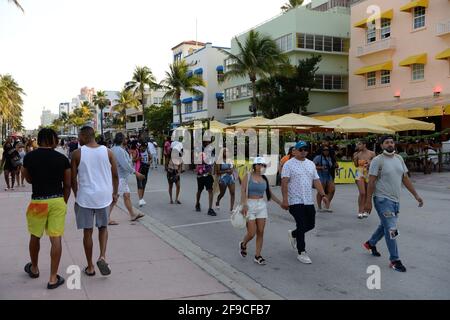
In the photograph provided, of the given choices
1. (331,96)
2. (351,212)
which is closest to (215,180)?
(351,212)

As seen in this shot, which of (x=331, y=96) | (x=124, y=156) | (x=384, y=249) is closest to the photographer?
(x=384, y=249)

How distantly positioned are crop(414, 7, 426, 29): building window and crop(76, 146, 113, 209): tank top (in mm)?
27153

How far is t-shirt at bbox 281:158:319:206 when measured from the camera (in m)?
6.12

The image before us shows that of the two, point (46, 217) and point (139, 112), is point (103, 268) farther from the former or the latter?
point (139, 112)

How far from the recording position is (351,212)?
10148 millimetres

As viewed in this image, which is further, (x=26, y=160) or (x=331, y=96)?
(x=331, y=96)

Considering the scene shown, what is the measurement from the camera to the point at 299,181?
6.14m

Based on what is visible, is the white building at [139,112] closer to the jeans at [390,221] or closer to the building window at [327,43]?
the building window at [327,43]

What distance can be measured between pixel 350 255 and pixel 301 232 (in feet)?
3.10

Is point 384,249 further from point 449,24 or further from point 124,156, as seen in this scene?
point 449,24

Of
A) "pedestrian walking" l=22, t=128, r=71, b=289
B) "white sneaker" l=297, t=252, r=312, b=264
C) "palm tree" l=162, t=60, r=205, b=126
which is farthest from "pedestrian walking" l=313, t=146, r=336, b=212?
"palm tree" l=162, t=60, r=205, b=126

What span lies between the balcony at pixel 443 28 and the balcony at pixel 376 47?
3816 millimetres
